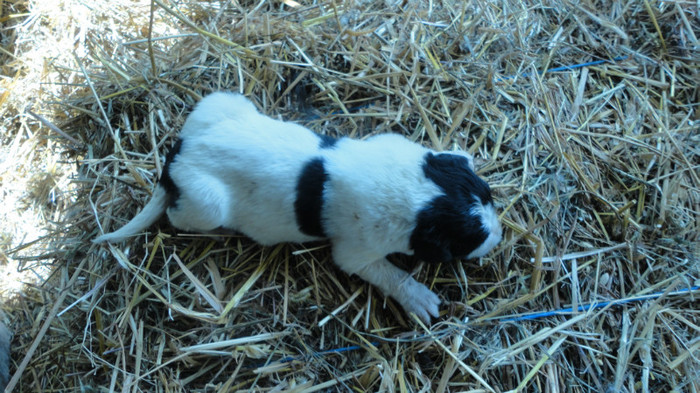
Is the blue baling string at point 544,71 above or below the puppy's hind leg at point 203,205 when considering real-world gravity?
above

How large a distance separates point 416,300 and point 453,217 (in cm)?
66

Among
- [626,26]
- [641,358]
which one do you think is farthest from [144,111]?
[626,26]

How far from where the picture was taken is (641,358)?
9.39ft

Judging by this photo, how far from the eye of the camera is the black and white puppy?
8.16 ft

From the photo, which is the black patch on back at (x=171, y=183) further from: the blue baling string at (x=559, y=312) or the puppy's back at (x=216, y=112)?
the blue baling string at (x=559, y=312)

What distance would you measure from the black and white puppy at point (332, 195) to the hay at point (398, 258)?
0.80 feet

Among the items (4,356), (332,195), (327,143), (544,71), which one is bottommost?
(4,356)

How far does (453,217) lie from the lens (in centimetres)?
242

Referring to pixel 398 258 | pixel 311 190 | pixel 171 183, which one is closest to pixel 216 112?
pixel 171 183

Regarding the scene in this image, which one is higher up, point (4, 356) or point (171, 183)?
point (171, 183)

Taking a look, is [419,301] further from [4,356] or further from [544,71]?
[4,356]

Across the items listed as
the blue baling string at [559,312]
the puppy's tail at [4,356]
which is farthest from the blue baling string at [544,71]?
the puppy's tail at [4,356]

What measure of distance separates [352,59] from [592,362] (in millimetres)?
2630

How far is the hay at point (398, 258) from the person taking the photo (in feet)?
9.22
